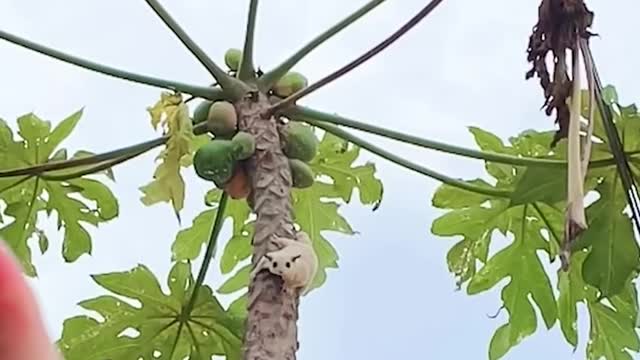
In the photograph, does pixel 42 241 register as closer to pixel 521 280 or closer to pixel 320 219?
pixel 320 219

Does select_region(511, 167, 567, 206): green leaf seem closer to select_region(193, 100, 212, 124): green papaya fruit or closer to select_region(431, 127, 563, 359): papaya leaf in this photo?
select_region(431, 127, 563, 359): papaya leaf

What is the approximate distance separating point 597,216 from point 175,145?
0.39 meters

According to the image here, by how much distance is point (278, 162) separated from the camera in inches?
40.4

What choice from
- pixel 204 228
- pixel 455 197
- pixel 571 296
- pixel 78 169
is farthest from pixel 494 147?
pixel 78 169

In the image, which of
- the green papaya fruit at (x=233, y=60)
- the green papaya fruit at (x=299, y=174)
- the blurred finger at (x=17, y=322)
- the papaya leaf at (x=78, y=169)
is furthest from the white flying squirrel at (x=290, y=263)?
the blurred finger at (x=17, y=322)

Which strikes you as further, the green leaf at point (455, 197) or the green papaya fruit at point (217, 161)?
the green leaf at point (455, 197)

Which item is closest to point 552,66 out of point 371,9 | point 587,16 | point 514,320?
point 587,16

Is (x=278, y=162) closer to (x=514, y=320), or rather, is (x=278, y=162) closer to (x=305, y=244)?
(x=305, y=244)

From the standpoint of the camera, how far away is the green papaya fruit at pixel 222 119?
1.05 m

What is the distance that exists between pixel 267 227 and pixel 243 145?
8 centimetres

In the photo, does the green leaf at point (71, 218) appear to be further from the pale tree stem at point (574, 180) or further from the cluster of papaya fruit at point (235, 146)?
the pale tree stem at point (574, 180)

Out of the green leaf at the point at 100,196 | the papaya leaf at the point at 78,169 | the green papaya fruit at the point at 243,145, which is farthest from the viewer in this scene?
the green leaf at the point at 100,196

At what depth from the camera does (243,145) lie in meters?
1.01

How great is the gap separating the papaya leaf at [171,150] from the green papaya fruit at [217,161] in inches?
0.7
